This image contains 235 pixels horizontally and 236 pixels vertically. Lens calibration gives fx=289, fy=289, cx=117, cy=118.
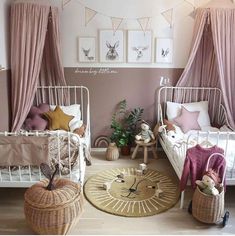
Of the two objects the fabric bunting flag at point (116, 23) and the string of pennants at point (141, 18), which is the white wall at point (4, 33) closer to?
the string of pennants at point (141, 18)

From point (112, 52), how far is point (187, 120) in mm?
1515

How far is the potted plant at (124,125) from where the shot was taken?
14.7 ft

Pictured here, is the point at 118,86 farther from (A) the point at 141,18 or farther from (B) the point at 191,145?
(B) the point at 191,145

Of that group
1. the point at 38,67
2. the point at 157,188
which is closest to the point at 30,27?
the point at 38,67

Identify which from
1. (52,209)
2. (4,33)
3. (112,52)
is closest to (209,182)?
(52,209)

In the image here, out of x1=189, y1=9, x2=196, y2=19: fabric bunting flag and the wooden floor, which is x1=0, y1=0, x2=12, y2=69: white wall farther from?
x1=189, y1=9, x2=196, y2=19: fabric bunting flag

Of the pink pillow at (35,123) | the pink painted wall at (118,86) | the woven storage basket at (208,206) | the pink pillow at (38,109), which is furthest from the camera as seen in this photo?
the pink painted wall at (118,86)

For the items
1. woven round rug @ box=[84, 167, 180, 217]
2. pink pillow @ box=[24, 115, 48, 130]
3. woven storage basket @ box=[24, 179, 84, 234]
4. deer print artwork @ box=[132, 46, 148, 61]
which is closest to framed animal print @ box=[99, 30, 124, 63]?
deer print artwork @ box=[132, 46, 148, 61]

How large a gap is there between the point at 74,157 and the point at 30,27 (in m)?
1.99

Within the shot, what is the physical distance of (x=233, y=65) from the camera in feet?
13.4

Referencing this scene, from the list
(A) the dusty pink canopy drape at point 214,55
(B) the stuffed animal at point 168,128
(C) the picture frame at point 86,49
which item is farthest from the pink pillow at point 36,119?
(A) the dusty pink canopy drape at point 214,55

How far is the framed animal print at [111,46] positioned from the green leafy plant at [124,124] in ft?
2.27

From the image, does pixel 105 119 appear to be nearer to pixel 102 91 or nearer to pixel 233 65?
pixel 102 91

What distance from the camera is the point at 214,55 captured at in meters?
4.27
